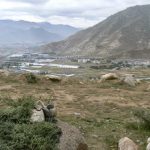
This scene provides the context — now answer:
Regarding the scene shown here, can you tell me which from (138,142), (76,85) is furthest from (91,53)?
(138,142)

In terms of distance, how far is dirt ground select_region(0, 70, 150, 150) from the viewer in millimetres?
12386

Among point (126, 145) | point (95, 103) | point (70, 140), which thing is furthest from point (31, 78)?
point (70, 140)

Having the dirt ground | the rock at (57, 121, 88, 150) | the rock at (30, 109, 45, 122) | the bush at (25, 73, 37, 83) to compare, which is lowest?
the dirt ground

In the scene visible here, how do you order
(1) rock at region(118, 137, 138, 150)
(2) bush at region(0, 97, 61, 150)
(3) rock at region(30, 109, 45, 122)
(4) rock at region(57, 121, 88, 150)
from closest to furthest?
(2) bush at region(0, 97, 61, 150)
(4) rock at region(57, 121, 88, 150)
(3) rock at region(30, 109, 45, 122)
(1) rock at region(118, 137, 138, 150)

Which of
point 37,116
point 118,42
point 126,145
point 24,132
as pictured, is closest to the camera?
point 24,132

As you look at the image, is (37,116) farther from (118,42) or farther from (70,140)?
(118,42)

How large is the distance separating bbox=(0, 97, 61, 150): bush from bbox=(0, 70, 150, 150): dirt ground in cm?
192

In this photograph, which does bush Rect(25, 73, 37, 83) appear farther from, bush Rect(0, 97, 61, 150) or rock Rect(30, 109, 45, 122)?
rock Rect(30, 109, 45, 122)

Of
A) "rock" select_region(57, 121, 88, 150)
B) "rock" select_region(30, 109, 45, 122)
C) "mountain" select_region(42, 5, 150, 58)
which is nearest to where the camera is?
"rock" select_region(57, 121, 88, 150)

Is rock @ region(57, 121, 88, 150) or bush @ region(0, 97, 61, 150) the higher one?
bush @ region(0, 97, 61, 150)

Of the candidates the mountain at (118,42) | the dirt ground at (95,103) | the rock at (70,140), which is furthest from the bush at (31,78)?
the mountain at (118,42)

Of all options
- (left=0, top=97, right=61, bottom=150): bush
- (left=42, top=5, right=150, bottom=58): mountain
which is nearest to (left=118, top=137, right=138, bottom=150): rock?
(left=0, top=97, right=61, bottom=150): bush

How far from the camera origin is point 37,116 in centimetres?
1045

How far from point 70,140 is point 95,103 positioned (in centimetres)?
764
